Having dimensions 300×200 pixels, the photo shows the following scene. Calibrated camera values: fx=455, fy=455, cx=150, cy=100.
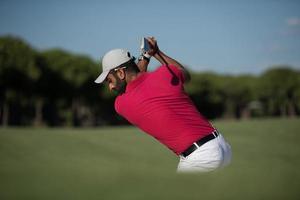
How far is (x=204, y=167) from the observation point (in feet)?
14.0

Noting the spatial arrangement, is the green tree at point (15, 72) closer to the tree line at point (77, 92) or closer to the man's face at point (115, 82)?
the tree line at point (77, 92)

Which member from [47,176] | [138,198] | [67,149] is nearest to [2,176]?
[47,176]

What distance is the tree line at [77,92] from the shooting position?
53.6m

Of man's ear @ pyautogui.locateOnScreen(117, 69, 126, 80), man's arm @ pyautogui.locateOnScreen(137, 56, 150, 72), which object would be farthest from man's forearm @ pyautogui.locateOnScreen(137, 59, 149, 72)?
man's ear @ pyautogui.locateOnScreen(117, 69, 126, 80)

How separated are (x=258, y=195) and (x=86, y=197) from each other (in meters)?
0.97

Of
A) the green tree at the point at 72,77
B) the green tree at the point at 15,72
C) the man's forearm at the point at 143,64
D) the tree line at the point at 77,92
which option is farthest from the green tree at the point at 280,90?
the man's forearm at the point at 143,64

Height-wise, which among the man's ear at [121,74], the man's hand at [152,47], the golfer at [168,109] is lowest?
the golfer at [168,109]

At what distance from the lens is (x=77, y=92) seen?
62250 mm

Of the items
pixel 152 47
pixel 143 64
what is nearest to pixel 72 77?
pixel 143 64

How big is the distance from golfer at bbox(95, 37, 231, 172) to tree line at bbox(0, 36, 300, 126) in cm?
4888

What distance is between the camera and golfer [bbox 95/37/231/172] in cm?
417

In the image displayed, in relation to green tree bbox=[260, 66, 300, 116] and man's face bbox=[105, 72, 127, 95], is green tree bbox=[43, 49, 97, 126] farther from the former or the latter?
man's face bbox=[105, 72, 127, 95]

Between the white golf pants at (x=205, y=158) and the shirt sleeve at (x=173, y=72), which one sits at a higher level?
the shirt sleeve at (x=173, y=72)

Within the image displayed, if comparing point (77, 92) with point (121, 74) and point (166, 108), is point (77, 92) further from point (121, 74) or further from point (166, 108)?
point (166, 108)
